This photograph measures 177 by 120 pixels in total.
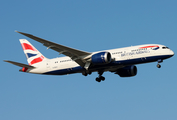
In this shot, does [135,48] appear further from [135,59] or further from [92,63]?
[92,63]

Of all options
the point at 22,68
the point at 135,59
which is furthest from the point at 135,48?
the point at 22,68

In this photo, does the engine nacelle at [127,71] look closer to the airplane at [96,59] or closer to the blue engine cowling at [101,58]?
the airplane at [96,59]

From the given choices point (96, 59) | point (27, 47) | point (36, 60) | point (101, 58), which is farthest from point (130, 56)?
point (27, 47)

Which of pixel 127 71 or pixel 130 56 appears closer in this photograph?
pixel 130 56

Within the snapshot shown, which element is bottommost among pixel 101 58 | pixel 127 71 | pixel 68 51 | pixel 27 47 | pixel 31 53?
pixel 101 58

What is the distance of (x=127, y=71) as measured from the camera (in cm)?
4769

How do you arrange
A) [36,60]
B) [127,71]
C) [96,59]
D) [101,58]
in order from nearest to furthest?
[101,58], [96,59], [127,71], [36,60]

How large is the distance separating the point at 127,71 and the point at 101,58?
28.5 ft

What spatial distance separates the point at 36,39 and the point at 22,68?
1121 cm

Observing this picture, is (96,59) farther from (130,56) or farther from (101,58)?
(130,56)

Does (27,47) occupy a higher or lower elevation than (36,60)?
higher

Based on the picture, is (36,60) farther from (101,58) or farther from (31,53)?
(101,58)

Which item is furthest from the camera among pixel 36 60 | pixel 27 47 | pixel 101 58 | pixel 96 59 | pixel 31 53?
pixel 27 47

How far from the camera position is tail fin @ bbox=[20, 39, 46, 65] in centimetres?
4872
